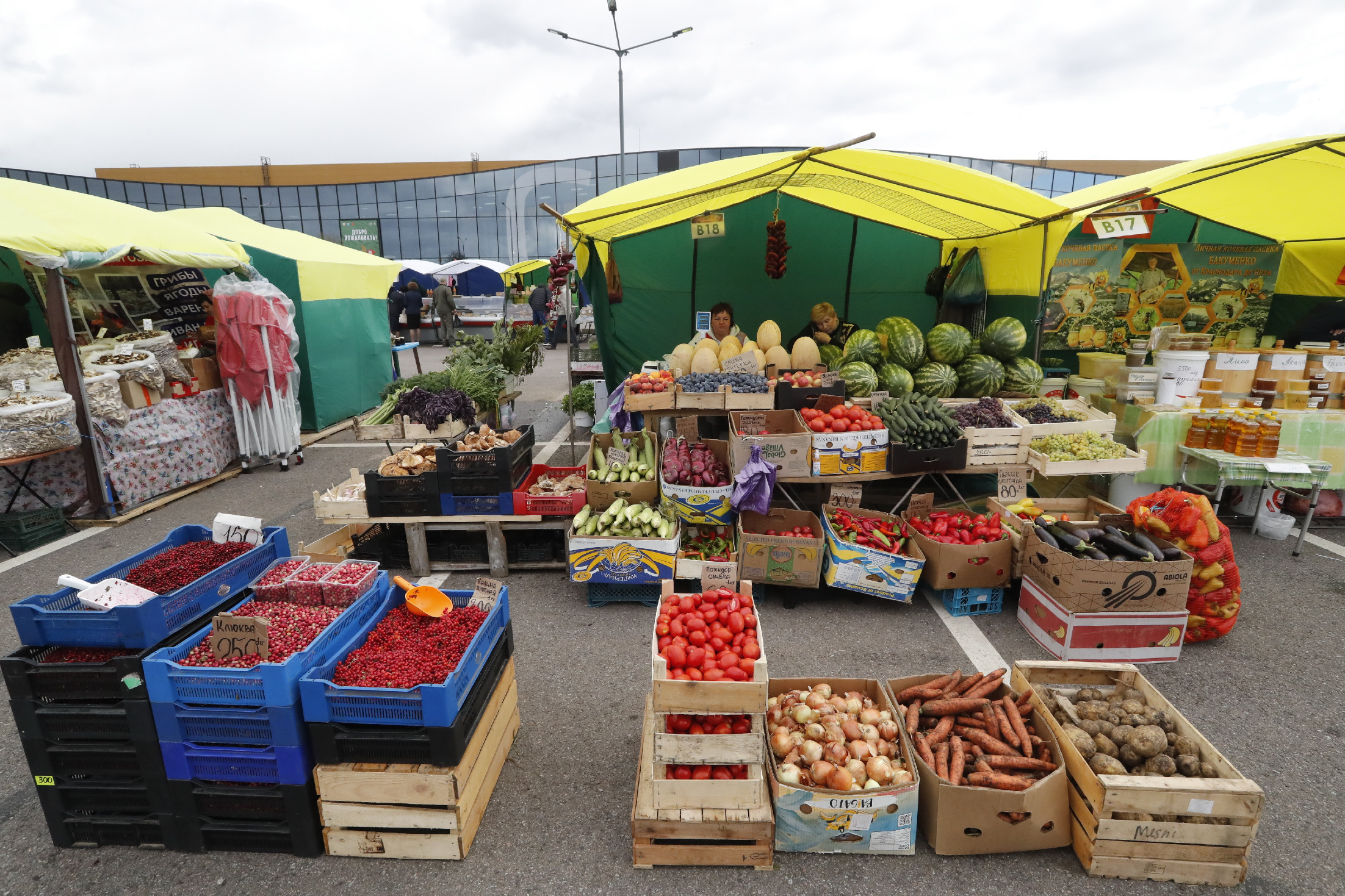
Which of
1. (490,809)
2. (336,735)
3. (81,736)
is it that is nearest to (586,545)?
(490,809)

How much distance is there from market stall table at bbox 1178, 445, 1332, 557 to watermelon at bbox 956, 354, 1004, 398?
5.89 feet

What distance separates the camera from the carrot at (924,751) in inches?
109

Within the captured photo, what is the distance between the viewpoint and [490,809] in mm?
2947

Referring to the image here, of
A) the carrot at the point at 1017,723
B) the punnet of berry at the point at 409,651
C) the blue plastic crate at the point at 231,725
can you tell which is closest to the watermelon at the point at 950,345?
the carrot at the point at 1017,723

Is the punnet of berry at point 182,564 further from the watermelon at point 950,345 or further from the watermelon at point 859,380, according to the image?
the watermelon at point 950,345

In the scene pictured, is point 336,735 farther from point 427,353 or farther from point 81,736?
point 427,353

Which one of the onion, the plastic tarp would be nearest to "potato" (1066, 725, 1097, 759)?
the onion

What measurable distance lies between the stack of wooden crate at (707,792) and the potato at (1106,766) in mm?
1331

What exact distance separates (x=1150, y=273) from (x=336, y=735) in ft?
34.3

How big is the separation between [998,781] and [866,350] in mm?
4862

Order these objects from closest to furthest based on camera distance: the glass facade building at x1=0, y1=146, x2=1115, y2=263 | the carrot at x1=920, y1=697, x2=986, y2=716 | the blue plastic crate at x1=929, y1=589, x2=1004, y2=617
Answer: the carrot at x1=920, y1=697, x2=986, y2=716 < the blue plastic crate at x1=929, y1=589, x2=1004, y2=617 < the glass facade building at x1=0, y1=146, x2=1115, y2=263

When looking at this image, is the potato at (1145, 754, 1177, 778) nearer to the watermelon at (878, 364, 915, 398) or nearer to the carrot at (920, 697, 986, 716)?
the carrot at (920, 697, 986, 716)

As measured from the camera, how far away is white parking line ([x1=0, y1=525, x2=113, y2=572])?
554 centimetres

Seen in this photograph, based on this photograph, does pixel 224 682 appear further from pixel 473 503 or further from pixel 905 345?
pixel 905 345
